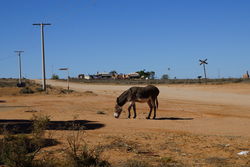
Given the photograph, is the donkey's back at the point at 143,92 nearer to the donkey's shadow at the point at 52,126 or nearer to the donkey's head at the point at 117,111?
the donkey's head at the point at 117,111

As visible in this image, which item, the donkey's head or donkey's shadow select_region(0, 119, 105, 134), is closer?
donkey's shadow select_region(0, 119, 105, 134)

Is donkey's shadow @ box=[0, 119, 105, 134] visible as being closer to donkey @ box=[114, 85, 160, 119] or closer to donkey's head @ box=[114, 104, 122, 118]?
donkey's head @ box=[114, 104, 122, 118]

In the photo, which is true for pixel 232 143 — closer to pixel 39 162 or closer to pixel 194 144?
pixel 194 144

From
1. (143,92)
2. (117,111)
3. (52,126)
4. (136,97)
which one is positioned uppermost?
(143,92)

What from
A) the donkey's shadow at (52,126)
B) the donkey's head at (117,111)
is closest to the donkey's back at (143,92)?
the donkey's head at (117,111)

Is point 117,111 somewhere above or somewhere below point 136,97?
below

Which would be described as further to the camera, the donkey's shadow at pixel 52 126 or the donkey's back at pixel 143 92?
the donkey's back at pixel 143 92

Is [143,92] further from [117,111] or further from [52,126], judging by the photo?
[52,126]

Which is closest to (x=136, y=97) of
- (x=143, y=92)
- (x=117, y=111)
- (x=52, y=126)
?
(x=143, y=92)

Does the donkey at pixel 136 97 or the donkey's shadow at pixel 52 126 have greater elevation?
the donkey at pixel 136 97

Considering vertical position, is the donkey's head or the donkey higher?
the donkey

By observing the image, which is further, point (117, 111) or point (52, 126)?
point (117, 111)

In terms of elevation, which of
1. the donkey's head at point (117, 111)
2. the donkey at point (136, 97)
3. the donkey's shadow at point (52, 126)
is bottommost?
the donkey's shadow at point (52, 126)

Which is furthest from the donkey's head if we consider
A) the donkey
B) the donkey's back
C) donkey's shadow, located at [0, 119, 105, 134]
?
donkey's shadow, located at [0, 119, 105, 134]
